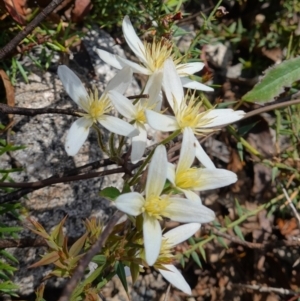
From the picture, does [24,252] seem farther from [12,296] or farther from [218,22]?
[218,22]

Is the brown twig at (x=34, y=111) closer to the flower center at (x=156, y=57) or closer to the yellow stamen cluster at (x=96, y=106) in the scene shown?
the yellow stamen cluster at (x=96, y=106)

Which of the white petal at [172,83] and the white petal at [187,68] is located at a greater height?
the white petal at [187,68]

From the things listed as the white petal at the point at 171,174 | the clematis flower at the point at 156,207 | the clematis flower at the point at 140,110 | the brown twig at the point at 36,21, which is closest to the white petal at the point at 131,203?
the clematis flower at the point at 156,207

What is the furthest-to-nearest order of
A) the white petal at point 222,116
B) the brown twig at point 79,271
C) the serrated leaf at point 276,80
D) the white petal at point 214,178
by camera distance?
1. the serrated leaf at point 276,80
2. the white petal at point 222,116
3. the white petal at point 214,178
4. the brown twig at point 79,271

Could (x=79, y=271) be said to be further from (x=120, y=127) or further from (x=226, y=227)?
(x=226, y=227)

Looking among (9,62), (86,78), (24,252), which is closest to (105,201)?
(24,252)

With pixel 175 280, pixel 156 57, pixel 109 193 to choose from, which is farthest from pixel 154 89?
pixel 175 280
